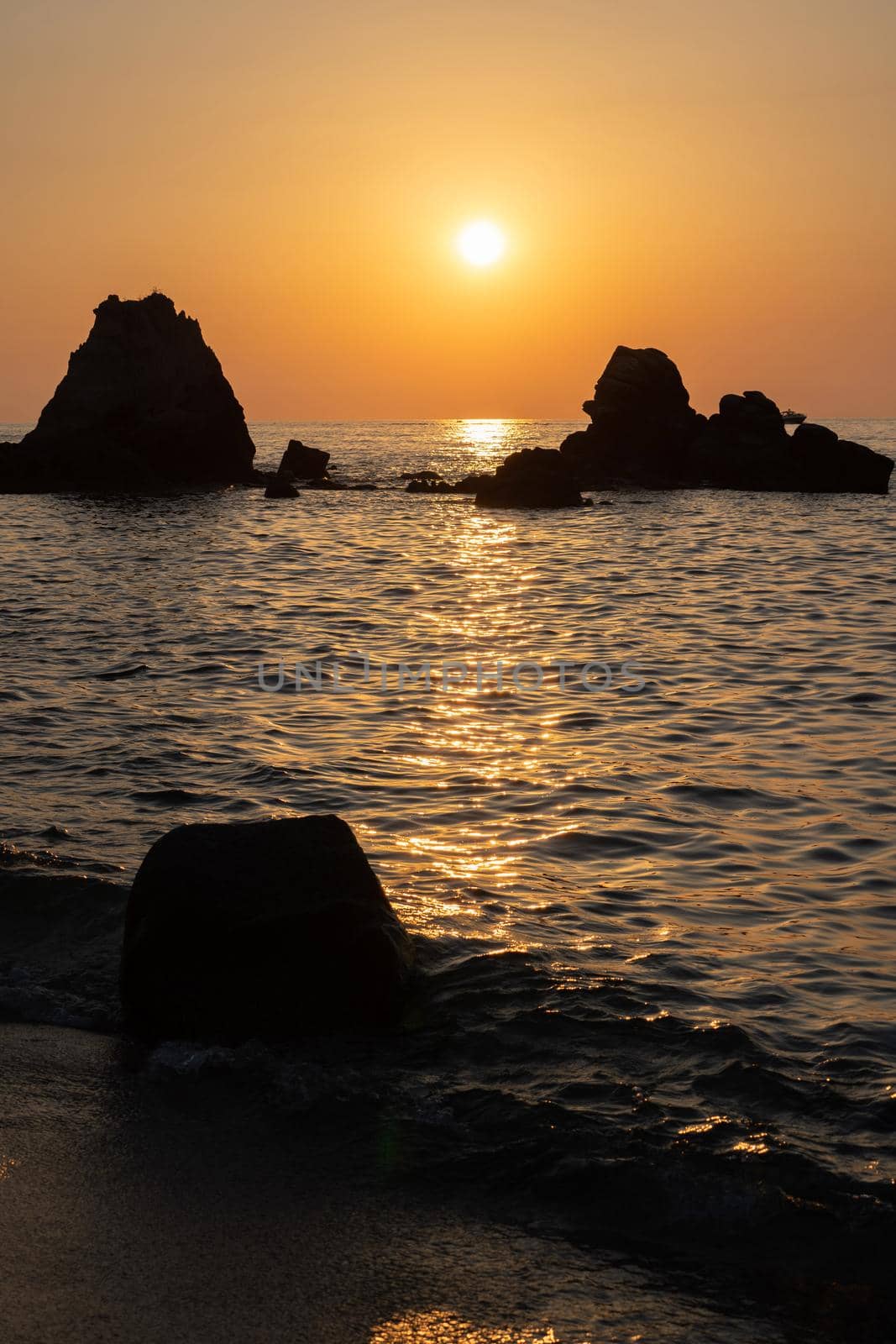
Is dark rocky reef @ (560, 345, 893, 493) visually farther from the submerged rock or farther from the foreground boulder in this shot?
the foreground boulder

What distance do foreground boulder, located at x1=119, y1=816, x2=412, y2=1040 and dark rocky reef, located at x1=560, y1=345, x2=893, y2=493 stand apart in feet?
206

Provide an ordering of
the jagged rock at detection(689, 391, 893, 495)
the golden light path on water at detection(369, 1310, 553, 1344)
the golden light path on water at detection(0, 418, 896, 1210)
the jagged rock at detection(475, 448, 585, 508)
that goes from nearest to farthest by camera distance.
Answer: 1. the golden light path on water at detection(369, 1310, 553, 1344)
2. the golden light path on water at detection(0, 418, 896, 1210)
3. the jagged rock at detection(475, 448, 585, 508)
4. the jagged rock at detection(689, 391, 893, 495)

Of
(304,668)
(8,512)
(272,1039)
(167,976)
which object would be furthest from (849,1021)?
(8,512)

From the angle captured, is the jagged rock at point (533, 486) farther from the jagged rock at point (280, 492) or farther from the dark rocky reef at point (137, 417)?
the dark rocky reef at point (137, 417)

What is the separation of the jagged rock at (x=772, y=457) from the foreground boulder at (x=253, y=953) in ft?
207

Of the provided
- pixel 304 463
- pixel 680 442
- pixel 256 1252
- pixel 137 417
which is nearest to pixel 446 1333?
pixel 256 1252

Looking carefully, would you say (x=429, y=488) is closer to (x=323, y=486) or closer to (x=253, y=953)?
(x=323, y=486)

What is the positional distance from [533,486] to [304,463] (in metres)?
21.0

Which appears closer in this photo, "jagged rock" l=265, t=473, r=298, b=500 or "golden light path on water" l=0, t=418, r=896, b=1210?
"golden light path on water" l=0, t=418, r=896, b=1210

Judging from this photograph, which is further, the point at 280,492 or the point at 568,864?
the point at 280,492

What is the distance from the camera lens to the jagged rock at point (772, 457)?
2589 inches

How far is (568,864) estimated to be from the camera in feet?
30.7

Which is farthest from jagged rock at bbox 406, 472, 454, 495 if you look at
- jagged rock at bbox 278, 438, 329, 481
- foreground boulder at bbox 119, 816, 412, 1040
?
foreground boulder at bbox 119, 816, 412, 1040

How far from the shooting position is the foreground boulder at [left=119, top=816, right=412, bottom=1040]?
6438 millimetres
